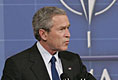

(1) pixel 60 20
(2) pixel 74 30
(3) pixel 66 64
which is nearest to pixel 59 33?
(1) pixel 60 20

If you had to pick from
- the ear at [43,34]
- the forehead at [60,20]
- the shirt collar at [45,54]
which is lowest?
the shirt collar at [45,54]

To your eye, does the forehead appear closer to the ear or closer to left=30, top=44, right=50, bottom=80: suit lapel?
the ear

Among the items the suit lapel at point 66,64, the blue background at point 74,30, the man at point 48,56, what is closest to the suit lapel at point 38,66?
the man at point 48,56

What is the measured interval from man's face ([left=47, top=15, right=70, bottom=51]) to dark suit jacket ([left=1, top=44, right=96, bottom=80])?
4.4 inches

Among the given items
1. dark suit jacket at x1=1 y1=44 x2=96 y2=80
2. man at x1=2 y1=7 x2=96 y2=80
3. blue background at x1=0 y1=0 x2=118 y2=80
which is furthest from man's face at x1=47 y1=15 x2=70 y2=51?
blue background at x1=0 y1=0 x2=118 y2=80

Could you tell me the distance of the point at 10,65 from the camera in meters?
1.78

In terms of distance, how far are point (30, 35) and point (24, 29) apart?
0.07m

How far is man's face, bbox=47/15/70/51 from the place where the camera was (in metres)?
1.83

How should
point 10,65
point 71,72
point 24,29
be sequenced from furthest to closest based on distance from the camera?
point 24,29 → point 71,72 → point 10,65

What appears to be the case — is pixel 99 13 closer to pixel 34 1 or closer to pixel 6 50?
pixel 34 1

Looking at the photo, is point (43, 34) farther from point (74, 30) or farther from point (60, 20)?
point (74, 30)

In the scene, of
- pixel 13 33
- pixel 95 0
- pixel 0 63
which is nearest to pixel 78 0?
pixel 95 0

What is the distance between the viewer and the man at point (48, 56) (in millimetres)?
1798

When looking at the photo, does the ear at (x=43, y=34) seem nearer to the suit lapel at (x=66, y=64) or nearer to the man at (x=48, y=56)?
the man at (x=48, y=56)
